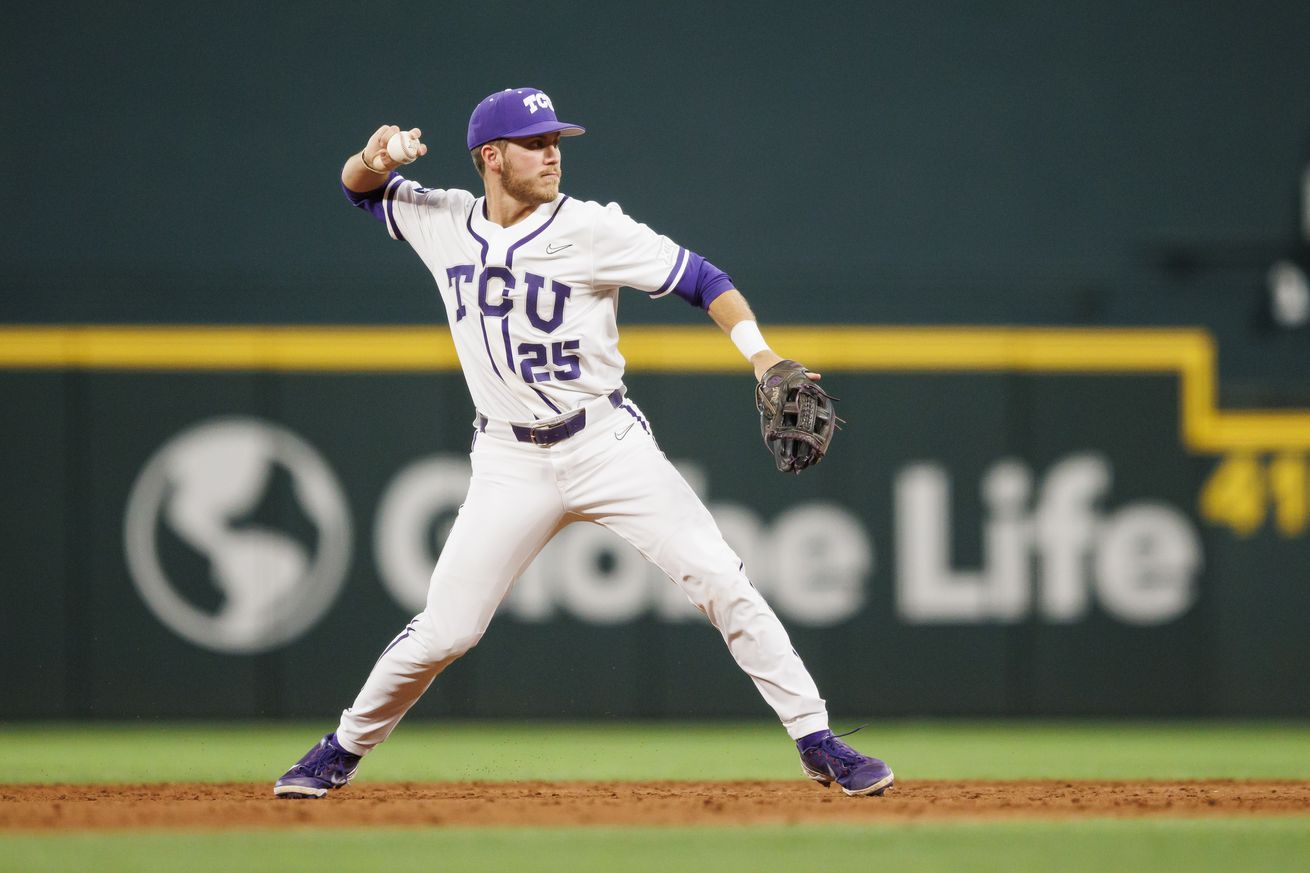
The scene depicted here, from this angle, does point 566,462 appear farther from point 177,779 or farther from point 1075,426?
point 1075,426

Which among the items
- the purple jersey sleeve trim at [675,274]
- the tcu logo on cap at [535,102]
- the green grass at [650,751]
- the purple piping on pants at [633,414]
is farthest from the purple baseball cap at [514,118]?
the green grass at [650,751]

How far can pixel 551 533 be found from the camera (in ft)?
15.0

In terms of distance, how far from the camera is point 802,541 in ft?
26.5

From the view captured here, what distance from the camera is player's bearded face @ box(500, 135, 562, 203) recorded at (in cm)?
456

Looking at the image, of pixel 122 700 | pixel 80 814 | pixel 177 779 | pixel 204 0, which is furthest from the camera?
pixel 204 0

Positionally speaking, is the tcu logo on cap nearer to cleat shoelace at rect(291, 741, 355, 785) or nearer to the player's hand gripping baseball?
the player's hand gripping baseball

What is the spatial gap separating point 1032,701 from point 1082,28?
146 inches

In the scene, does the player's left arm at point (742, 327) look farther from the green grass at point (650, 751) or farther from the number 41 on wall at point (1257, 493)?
the number 41 on wall at point (1257, 493)

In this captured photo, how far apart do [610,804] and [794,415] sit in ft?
3.74

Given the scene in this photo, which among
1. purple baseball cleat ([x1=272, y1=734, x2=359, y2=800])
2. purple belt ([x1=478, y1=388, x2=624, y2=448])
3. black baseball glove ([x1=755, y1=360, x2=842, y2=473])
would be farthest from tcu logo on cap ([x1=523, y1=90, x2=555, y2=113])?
purple baseball cleat ([x1=272, y1=734, x2=359, y2=800])

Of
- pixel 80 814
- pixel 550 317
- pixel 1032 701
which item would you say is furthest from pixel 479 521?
pixel 1032 701

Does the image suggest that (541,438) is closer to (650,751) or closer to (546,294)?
(546,294)

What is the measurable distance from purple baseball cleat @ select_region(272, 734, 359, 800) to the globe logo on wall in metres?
3.36

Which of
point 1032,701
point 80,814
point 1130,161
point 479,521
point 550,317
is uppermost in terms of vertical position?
point 1130,161
